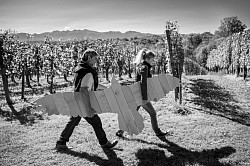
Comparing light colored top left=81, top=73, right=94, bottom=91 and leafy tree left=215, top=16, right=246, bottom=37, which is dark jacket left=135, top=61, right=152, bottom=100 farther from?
leafy tree left=215, top=16, right=246, bottom=37

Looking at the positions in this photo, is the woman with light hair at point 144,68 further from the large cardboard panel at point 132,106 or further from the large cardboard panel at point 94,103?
the large cardboard panel at point 94,103

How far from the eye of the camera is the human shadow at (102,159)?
193 inches

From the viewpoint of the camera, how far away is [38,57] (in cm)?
3316

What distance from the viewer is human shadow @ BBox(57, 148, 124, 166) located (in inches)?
193

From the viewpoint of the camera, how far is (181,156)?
5.23 m

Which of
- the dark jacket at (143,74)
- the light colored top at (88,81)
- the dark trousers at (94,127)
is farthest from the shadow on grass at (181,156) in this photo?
the light colored top at (88,81)

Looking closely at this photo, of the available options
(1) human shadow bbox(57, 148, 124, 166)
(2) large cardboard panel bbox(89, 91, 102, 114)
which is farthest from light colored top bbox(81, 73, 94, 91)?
(1) human shadow bbox(57, 148, 124, 166)

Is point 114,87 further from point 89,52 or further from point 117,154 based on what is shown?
point 117,154

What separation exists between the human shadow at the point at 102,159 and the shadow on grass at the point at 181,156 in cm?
55

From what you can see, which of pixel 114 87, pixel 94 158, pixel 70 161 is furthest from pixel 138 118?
pixel 70 161

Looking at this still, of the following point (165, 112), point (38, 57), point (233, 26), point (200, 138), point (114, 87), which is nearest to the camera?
point (114, 87)

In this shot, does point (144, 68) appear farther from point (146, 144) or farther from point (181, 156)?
point (181, 156)

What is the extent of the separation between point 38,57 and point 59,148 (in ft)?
100

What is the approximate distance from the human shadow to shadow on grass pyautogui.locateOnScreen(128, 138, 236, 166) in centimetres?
55
